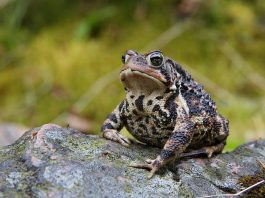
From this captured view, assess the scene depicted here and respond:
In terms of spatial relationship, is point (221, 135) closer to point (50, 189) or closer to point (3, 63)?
point (50, 189)

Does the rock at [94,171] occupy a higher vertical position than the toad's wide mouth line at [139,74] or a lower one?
lower

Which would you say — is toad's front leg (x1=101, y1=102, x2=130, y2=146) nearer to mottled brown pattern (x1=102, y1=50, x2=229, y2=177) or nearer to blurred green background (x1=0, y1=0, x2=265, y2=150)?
mottled brown pattern (x1=102, y1=50, x2=229, y2=177)

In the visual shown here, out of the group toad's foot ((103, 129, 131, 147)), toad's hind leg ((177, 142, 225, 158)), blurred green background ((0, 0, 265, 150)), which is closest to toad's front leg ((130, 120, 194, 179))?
toad's hind leg ((177, 142, 225, 158))

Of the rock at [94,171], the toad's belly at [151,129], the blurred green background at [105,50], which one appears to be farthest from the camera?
the blurred green background at [105,50]

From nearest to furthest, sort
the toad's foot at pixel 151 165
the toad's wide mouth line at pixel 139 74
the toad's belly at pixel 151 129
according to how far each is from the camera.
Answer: the toad's foot at pixel 151 165, the toad's wide mouth line at pixel 139 74, the toad's belly at pixel 151 129

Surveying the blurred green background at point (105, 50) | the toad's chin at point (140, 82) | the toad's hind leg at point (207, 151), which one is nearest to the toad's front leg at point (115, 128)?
the toad's chin at point (140, 82)

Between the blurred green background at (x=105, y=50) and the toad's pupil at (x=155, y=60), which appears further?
the blurred green background at (x=105, y=50)

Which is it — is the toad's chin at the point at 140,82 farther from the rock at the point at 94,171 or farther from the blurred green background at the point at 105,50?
the blurred green background at the point at 105,50

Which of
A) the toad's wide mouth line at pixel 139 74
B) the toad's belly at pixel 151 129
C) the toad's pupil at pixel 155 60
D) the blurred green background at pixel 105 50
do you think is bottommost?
the toad's belly at pixel 151 129

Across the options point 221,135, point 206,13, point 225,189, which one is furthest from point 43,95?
point 225,189
